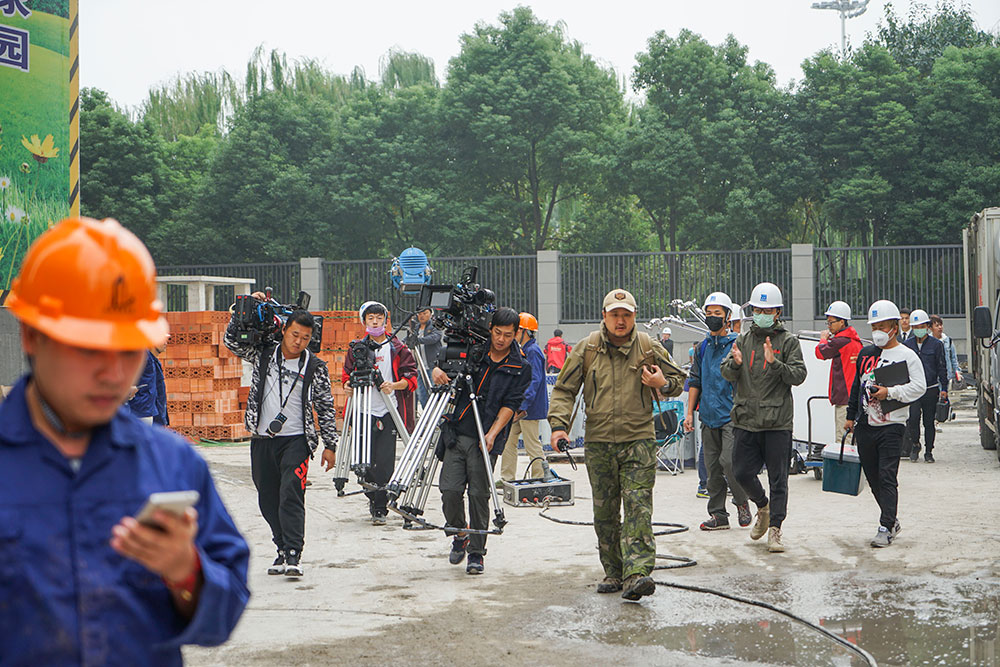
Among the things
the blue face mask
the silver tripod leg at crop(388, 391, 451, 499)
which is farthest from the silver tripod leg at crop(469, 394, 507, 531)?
the blue face mask

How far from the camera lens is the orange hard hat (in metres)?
1.96

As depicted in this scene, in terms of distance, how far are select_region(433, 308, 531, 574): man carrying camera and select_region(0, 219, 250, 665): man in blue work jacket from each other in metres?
6.20

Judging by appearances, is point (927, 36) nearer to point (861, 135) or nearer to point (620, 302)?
point (861, 135)

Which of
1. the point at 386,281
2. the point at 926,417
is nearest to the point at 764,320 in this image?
the point at 926,417

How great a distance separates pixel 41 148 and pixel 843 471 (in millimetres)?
6815

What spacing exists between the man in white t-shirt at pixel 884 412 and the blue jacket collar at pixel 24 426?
742 cm

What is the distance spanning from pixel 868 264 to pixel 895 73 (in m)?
8.00

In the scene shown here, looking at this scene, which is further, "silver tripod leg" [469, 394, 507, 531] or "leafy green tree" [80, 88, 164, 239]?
"leafy green tree" [80, 88, 164, 239]

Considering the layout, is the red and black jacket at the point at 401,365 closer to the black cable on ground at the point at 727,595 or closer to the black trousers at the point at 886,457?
the black cable on ground at the point at 727,595

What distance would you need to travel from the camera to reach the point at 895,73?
108 feet

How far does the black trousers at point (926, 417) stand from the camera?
47.8 ft

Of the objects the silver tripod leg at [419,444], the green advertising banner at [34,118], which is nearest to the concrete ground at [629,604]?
the silver tripod leg at [419,444]

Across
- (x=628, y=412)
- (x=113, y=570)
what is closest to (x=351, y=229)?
(x=628, y=412)

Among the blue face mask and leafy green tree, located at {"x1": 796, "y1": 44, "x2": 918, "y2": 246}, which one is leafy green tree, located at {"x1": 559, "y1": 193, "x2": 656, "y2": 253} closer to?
leafy green tree, located at {"x1": 796, "y1": 44, "x2": 918, "y2": 246}
